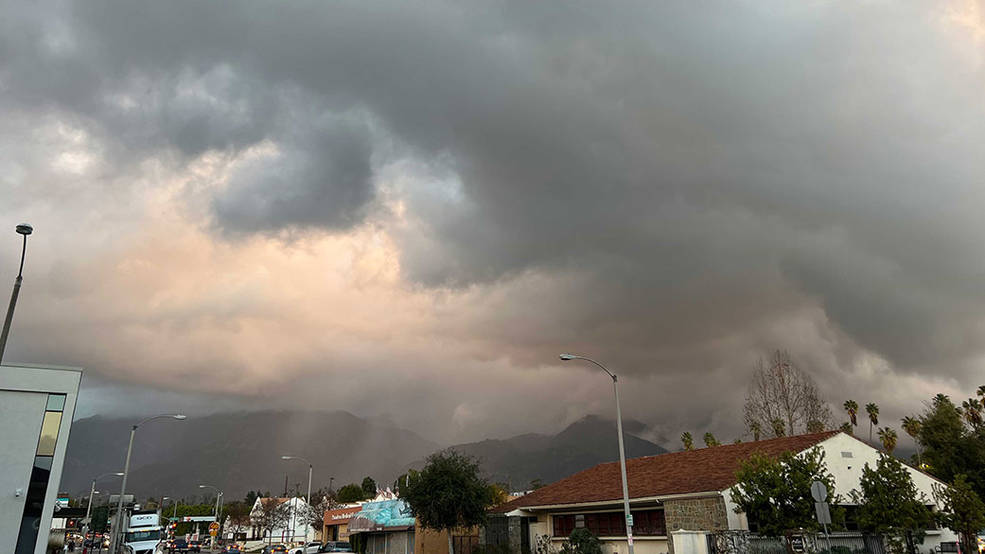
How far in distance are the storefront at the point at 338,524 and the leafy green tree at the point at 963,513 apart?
5162 centimetres

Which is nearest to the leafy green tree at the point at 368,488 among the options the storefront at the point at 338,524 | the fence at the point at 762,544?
the storefront at the point at 338,524

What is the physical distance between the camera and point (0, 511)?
31.0 m

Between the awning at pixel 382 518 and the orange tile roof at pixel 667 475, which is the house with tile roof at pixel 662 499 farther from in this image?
the awning at pixel 382 518

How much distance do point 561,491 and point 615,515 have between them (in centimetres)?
863

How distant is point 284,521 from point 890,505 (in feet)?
345

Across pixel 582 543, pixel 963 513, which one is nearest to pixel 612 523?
pixel 582 543

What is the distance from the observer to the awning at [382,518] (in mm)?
55969

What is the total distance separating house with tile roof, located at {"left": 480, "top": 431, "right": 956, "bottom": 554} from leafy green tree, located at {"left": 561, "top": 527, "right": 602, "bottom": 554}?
31.9 inches

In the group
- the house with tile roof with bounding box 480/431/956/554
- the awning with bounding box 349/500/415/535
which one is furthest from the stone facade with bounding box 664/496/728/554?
Result: the awning with bounding box 349/500/415/535

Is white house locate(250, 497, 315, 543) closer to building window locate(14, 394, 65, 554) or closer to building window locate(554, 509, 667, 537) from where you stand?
building window locate(554, 509, 667, 537)

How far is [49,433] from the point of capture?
1293 inches

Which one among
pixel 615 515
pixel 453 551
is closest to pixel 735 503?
A: pixel 615 515

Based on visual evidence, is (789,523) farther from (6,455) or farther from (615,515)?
(6,455)

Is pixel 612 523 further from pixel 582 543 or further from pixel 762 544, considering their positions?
pixel 762 544
